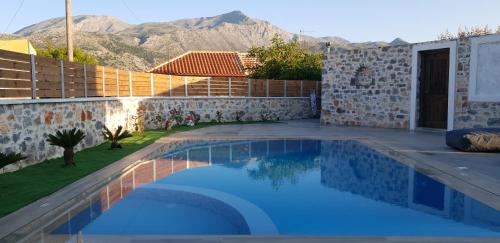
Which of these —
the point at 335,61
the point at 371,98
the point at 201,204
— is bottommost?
the point at 201,204

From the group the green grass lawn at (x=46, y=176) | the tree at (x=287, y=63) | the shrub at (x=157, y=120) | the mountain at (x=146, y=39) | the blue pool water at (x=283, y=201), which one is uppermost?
the mountain at (x=146, y=39)

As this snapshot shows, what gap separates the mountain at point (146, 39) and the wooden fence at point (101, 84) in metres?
7.91

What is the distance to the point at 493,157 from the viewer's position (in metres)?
10.5

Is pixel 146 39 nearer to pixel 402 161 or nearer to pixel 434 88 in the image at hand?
pixel 434 88

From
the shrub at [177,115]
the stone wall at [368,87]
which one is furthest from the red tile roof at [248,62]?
the shrub at [177,115]

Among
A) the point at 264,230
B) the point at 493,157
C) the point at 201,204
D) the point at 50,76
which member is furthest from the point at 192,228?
the point at 493,157

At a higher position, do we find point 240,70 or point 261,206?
point 240,70

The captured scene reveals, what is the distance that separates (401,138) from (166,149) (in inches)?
346

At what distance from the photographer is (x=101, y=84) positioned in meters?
14.2

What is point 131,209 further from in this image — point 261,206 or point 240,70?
point 240,70

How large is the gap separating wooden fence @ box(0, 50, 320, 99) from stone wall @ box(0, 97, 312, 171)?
33 centimetres

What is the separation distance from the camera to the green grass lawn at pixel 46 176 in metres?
6.38

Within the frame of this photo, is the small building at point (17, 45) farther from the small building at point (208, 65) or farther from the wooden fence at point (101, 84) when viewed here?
the wooden fence at point (101, 84)

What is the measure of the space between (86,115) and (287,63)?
67.0 feet
